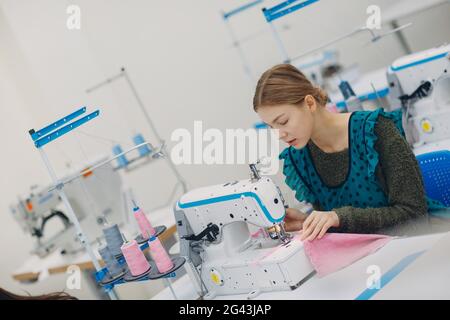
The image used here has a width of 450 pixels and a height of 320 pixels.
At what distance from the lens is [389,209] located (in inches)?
63.6

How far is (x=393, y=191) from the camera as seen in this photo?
1606 mm

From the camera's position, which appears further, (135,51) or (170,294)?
(135,51)

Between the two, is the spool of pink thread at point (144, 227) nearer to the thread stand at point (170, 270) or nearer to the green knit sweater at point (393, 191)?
the thread stand at point (170, 270)

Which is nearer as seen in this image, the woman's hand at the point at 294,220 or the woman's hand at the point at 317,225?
the woman's hand at the point at 317,225

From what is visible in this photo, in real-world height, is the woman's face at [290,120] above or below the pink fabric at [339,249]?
above

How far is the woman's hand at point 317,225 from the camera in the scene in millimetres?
1529

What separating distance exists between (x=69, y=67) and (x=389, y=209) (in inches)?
135

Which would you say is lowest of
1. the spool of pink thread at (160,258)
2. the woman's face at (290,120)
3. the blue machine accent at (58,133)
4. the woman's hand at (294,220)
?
the woman's hand at (294,220)

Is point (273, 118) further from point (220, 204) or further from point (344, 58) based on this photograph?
point (344, 58)

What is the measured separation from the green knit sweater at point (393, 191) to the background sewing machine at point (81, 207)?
1.69 m

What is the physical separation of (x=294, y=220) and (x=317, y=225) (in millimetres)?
288

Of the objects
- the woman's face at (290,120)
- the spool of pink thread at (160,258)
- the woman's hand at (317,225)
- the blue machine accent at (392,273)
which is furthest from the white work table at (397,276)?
the woman's face at (290,120)
